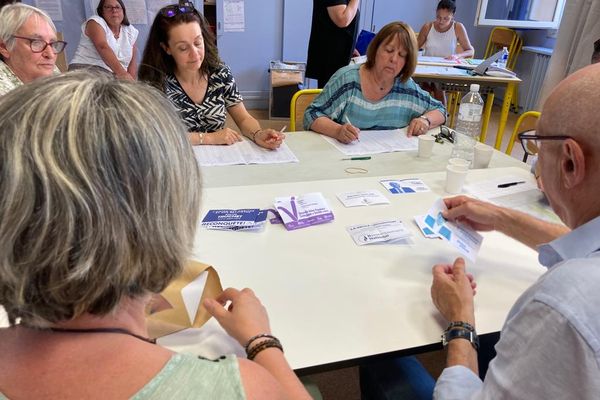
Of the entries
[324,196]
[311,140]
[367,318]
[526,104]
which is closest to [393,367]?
[367,318]

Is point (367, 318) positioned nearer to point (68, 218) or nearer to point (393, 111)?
point (68, 218)

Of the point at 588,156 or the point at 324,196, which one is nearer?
the point at 588,156

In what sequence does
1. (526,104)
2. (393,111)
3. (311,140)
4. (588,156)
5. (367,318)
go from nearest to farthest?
1. (588,156)
2. (367,318)
3. (311,140)
4. (393,111)
5. (526,104)

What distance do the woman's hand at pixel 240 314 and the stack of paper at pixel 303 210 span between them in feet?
1.24

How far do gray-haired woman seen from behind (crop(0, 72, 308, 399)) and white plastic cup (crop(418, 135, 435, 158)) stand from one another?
140cm

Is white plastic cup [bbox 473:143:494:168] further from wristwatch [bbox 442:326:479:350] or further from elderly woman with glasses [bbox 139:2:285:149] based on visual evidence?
wristwatch [bbox 442:326:479:350]

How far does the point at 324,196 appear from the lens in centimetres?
143

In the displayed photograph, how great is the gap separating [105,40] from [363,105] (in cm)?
248

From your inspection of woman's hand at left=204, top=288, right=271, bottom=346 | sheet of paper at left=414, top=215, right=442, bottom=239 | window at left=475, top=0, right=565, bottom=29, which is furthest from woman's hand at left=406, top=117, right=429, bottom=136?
Result: window at left=475, top=0, right=565, bottom=29

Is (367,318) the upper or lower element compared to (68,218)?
lower

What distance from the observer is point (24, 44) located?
199 centimetres

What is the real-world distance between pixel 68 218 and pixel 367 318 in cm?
62

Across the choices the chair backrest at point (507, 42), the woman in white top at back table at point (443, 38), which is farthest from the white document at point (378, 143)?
the chair backrest at point (507, 42)

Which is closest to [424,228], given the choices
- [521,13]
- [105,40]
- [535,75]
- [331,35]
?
[331,35]
